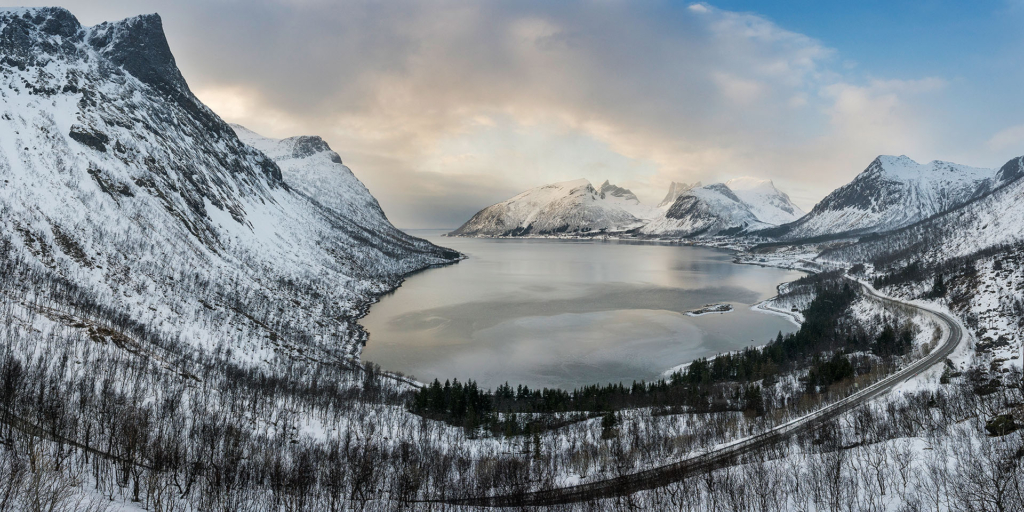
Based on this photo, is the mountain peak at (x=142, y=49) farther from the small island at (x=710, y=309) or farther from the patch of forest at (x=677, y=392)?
the small island at (x=710, y=309)

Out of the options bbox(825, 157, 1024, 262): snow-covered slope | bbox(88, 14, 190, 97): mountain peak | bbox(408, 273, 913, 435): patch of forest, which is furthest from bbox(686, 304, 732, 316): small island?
bbox(88, 14, 190, 97): mountain peak

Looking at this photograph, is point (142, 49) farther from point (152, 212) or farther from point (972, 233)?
point (972, 233)

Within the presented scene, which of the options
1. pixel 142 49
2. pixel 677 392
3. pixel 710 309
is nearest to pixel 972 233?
pixel 710 309

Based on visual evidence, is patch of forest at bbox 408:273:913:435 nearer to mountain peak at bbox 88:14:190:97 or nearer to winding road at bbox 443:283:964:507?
winding road at bbox 443:283:964:507

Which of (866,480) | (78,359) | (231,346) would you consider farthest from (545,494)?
(231,346)

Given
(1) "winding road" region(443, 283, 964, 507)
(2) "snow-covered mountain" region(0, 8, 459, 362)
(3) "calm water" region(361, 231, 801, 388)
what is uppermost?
(2) "snow-covered mountain" region(0, 8, 459, 362)

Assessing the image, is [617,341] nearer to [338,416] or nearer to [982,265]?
[338,416]

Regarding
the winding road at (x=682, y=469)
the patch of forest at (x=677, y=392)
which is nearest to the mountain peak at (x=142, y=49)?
the patch of forest at (x=677, y=392)
